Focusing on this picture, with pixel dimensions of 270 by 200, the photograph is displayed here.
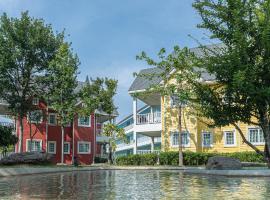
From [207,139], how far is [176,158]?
4.83 m

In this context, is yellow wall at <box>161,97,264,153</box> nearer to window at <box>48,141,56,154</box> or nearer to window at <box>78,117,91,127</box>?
window at <box>78,117,91,127</box>

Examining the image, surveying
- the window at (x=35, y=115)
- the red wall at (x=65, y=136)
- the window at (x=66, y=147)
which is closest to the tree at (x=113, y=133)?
the window at (x=35, y=115)

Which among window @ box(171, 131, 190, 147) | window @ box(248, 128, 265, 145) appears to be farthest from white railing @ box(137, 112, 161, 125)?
window @ box(248, 128, 265, 145)

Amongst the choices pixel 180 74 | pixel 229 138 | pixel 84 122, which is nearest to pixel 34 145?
pixel 84 122

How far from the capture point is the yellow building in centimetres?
4272

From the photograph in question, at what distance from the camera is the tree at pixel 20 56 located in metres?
43.4

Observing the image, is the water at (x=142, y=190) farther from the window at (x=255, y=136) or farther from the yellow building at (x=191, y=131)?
the yellow building at (x=191, y=131)

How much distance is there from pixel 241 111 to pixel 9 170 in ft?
49.5

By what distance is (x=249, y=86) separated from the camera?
74.4 ft

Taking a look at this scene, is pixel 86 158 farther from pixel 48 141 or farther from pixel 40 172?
pixel 40 172

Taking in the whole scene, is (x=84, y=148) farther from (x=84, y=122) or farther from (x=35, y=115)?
(x=35, y=115)

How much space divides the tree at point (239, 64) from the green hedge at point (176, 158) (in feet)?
46.1

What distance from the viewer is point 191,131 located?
45.5 meters

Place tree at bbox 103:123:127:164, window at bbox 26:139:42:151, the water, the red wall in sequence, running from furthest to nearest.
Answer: the red wall < window at bbox 26:139:42:151 < tree at bbox 103:123:127:164 < the water
